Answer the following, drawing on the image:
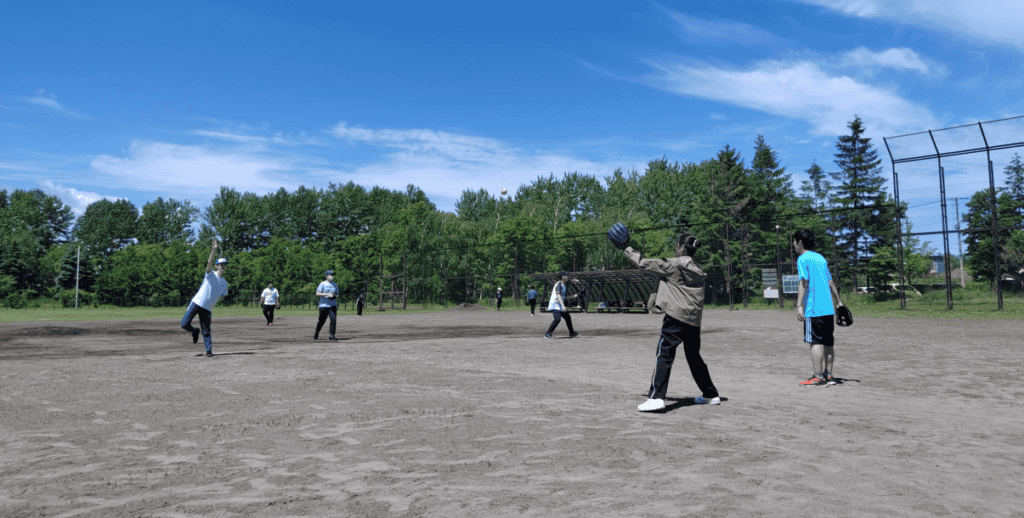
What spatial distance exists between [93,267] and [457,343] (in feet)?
265

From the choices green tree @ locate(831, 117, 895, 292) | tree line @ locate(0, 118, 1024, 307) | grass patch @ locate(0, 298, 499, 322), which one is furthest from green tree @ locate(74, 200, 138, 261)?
green tree @ locate(831, 117, 895, 292)

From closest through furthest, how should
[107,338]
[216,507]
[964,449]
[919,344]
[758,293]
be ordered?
[216,507] < [964,449] < [919,344] < [107,338] < [758,293]

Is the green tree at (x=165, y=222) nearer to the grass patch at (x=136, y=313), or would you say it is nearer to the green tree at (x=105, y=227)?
the green tree at (x=105, y=227)

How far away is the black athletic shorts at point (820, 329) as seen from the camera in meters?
7.66

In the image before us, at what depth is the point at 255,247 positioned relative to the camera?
86438mm

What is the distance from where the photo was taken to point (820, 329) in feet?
25.2

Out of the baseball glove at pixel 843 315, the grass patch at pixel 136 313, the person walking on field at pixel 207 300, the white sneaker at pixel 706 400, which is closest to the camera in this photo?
the white sneaker at pixel 706 400

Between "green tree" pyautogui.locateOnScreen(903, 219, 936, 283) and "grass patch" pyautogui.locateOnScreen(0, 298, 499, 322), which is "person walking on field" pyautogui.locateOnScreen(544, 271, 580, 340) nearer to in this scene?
"grass patch" pyautogui.locateOnScreen(0, 298, 499, 322)

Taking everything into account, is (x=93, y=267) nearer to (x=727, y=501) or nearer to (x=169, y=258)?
(x=169, y=258)

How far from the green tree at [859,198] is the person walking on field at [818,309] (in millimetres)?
49136

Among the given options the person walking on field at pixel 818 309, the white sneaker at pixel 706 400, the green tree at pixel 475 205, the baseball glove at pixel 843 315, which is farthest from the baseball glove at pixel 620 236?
the green tree at pixel 475 205

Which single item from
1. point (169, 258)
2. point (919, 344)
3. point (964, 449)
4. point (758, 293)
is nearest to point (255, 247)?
point (169, 258)

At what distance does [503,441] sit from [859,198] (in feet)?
208

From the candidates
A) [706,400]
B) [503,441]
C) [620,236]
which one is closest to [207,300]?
[620,236]
